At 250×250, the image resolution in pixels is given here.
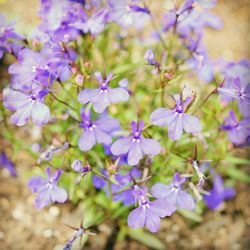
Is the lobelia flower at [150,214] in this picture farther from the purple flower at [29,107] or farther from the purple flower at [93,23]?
the purple flower at [93,23]

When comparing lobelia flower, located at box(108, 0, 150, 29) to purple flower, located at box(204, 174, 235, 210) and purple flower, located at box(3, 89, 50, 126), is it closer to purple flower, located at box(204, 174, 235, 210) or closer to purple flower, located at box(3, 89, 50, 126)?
purple flower, located at box(3, 89, 50, 126)

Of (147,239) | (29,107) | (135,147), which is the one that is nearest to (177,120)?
(135,147)

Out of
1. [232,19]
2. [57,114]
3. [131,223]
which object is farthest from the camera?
[232,19]

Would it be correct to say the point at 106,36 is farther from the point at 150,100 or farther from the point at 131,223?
the point at 131,223

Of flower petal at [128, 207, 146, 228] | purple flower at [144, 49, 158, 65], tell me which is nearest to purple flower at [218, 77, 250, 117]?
purple flower at [144, 49, 158, 65]

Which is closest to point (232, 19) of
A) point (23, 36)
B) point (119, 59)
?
point (119, 59)

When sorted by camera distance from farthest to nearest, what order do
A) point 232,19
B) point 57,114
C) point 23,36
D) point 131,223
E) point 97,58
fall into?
point 232,19
point 97,58
point 57,114
point 23,36
point 131,223

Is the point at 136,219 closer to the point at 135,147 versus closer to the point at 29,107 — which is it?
the point at 135,147

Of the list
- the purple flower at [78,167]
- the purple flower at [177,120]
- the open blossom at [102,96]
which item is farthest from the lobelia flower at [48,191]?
the purple flower at [177,120]
